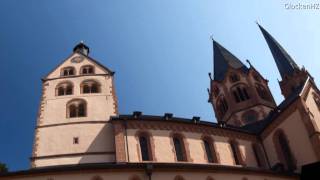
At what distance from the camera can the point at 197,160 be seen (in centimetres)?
3170

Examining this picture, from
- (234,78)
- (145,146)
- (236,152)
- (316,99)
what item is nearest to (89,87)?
(145,146)

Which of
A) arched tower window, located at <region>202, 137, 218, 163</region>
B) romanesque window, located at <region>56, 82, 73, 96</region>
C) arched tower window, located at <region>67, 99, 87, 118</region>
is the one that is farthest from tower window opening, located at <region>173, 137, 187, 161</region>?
romanesque window, located at <region>56, 82, 73, 96</region>

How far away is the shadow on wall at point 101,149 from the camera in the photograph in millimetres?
29531

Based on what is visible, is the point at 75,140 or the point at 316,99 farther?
the point at 316,99

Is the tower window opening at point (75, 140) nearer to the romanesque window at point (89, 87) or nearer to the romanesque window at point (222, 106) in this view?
the romanesque window at point (89, 87)

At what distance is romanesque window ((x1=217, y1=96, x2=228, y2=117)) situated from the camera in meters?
53.6

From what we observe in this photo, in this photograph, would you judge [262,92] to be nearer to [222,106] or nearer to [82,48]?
[222,106]

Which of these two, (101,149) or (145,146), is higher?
(145,146)

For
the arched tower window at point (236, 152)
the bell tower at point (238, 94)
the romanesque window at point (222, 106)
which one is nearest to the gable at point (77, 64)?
the arched tower window at point (236, 152)

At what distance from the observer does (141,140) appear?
31.6 meters

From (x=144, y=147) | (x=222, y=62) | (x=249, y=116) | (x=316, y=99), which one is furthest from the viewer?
(x=222, y=62)

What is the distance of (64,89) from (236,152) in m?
15.6

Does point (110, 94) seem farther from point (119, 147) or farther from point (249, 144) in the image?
point (249, 144)

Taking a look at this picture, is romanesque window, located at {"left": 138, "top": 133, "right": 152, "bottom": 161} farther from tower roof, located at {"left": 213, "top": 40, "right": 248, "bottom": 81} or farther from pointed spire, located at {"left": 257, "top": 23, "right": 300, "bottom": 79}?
pointed spire, located at {"left": 257, "top": 23, "right": 300, "bottom": 79}
